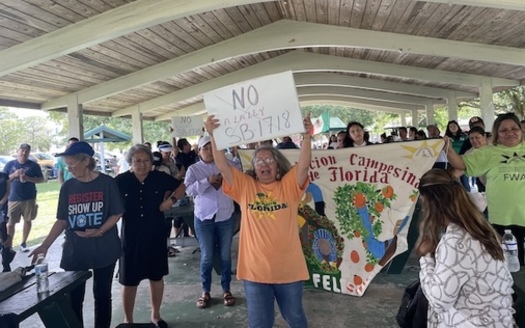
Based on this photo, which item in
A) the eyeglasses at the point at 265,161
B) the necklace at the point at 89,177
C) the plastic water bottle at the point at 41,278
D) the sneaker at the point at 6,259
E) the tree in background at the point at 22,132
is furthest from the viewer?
the tree in background at the point at 22,132

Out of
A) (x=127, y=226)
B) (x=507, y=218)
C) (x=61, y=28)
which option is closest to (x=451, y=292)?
(x=507, y=218)

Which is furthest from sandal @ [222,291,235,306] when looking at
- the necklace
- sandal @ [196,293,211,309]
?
the necklace

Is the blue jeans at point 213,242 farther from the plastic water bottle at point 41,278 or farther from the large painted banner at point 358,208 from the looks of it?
the plastic water bottle at point 41,278

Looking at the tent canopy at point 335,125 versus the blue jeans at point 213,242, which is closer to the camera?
the blue jeans at point 213,242

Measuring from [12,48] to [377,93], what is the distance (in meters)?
11.2

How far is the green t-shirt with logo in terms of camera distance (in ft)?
9.04

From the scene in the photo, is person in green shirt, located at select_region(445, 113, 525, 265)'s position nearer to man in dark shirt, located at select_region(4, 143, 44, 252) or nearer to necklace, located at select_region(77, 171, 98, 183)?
necklace, located at select_region(77, 171, 98, 183)

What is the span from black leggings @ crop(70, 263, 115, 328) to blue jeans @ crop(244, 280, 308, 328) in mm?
1151

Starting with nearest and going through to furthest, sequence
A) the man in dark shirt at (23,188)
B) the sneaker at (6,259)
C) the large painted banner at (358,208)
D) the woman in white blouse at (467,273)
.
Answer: the woman in white blouse at (467,273), the large painted banner at (358,208), the sneaker at (6,259), the man in dark shirt at (23,188)

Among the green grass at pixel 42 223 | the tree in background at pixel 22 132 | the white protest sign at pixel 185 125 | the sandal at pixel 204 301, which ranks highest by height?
the tree in background at pixel 22 132

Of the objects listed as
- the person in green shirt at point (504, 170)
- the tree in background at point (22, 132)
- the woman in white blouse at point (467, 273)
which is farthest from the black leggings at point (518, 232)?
the tree in background at point (22, 132)

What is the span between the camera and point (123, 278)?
117 inches

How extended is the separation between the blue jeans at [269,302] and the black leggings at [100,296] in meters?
1.15

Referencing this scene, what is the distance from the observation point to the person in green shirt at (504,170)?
9.06ft
